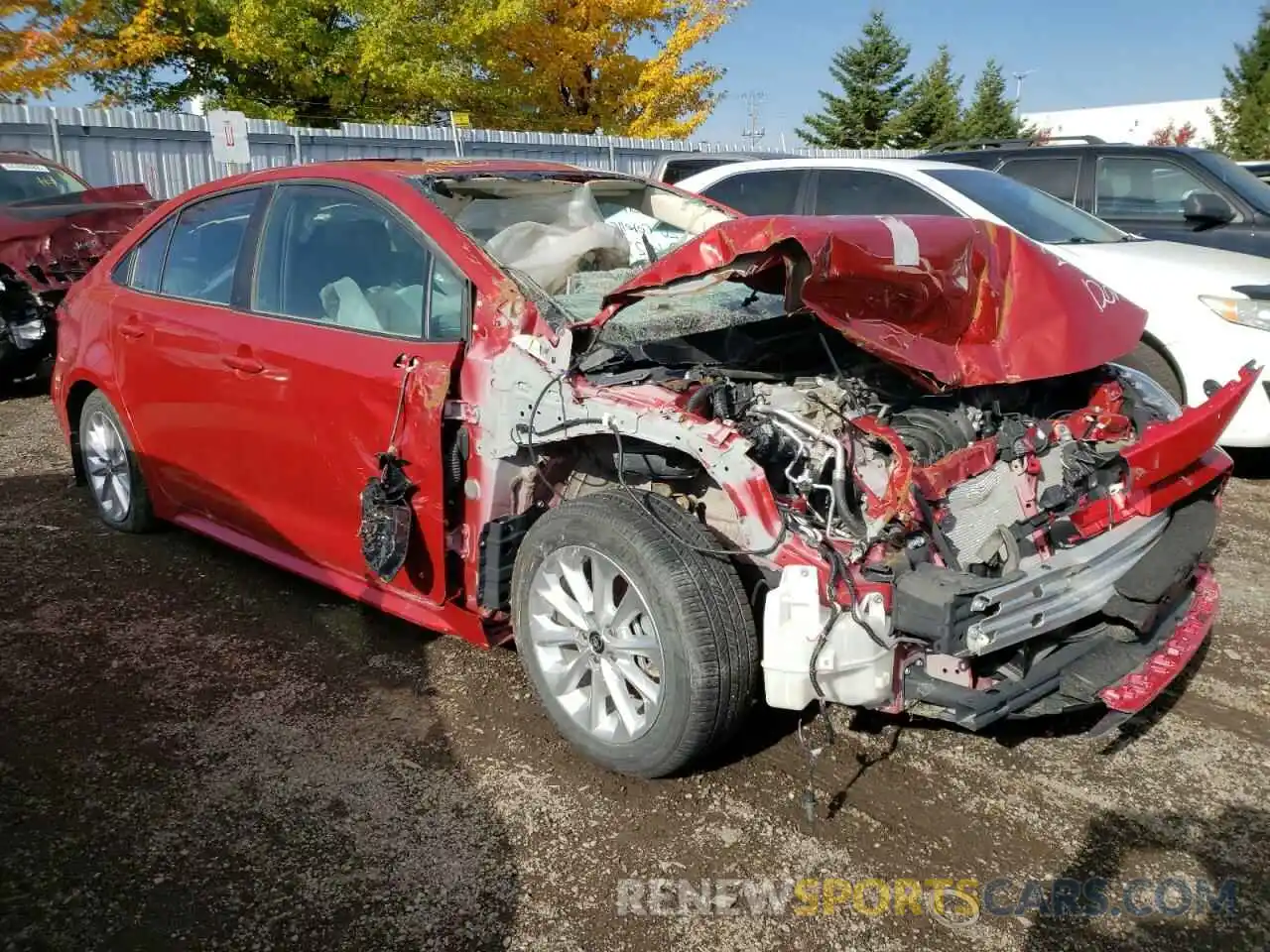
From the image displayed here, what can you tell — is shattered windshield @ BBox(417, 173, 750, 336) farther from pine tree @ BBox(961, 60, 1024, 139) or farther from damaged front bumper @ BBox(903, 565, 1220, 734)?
pine tree @ BBox(961, 60, 1024, 139)

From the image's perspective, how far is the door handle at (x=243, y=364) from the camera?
3.63 m

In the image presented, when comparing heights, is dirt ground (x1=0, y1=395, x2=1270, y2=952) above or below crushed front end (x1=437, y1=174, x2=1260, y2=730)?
below

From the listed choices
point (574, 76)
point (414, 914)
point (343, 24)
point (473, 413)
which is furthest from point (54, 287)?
point (574, 76)

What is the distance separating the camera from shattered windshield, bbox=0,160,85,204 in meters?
8.98

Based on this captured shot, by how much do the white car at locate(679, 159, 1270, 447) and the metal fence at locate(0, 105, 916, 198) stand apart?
4933 mm

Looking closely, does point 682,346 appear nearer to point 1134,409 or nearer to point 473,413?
point 473,413

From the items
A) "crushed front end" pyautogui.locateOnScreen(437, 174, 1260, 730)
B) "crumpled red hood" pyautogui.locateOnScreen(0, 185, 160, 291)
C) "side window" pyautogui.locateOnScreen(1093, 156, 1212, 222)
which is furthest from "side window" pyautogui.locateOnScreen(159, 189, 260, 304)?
"side window" pyautogui.locateOnScreen(1093, 156, 1212, 222)

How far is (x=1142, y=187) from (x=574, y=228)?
231 inches

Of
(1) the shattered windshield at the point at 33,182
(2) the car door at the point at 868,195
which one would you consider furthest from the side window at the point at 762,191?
(1) the shattered windshield at the point at 33,182

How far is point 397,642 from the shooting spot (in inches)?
148

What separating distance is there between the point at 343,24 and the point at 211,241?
17.7 metres

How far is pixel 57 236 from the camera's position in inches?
319

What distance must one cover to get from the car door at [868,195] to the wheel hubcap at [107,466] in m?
4.64

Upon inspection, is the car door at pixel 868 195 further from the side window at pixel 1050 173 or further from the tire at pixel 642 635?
the tire at pixel 642 635
